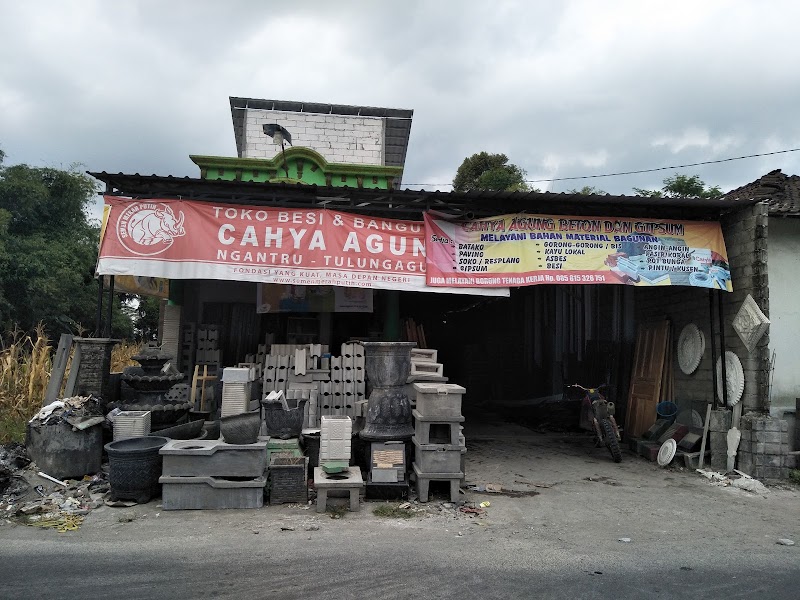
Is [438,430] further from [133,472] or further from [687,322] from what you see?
[687,322]

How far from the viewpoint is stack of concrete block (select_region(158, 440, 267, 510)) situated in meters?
6.16

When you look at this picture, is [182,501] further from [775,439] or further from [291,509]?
[775,439]

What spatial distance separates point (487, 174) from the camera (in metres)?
29.4

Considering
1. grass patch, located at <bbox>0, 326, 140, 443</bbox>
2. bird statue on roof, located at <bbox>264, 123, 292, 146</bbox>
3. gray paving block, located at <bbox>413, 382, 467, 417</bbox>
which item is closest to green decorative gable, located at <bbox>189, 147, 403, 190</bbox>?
bird statue on roof, located at <bbox>264, 123, 292, 146</bbox>

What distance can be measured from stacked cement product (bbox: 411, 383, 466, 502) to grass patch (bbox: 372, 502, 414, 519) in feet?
1.33

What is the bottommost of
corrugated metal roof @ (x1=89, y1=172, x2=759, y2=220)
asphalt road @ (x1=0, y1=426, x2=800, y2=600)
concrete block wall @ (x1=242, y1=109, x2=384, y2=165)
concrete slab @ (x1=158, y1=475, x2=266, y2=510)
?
asphalt road @ (x1=0, y1=426, x2=800, y2=600)

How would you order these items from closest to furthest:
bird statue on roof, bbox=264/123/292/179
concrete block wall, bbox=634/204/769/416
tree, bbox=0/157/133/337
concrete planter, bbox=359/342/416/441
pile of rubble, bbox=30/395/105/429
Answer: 1. concrete planter, bbox=359/342/416/441
2. pile of rubble, bbox=30/395/105/429
3. concrete block wall, bbox=634/204/769/416
4. bird statue on roof, bbox=264/123/292/179
5. tree, bbox=0/157/133/337

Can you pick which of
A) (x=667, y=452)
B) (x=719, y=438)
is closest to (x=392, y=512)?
(x=667, y=452)

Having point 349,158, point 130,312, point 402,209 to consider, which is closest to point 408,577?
point 402,209

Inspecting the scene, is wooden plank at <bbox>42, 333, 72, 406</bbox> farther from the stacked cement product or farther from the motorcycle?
the motorcycle

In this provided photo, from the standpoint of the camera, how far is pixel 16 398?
30.3 ft

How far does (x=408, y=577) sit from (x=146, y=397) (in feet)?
16.6

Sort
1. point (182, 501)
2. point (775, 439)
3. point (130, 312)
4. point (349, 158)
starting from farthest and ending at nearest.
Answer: point (130, 312) → point (349, 158) → point (775, 439) → point (182, 501)

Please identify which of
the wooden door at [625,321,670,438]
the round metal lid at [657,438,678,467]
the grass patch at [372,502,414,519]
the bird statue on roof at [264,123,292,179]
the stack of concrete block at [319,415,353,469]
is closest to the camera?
the grass patch at [372,502,414,519]
